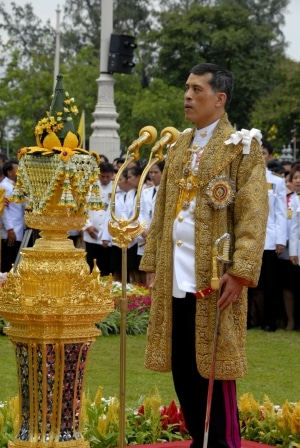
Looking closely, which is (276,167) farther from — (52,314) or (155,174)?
(52,314)

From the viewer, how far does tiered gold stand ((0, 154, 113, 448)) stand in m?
6.00

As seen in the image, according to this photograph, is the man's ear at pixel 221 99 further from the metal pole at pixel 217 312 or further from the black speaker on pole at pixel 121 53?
the black speaker on pole at pixel 121 53

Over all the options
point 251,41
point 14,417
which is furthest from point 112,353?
point 251,41

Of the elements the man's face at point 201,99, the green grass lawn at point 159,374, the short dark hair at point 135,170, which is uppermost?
the man's face at point 201,99

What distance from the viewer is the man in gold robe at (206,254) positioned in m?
5.84

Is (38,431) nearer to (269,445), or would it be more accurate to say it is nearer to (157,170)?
(269,445)

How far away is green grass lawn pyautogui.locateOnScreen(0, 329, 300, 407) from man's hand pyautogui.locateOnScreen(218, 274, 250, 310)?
→ 8.81 feet

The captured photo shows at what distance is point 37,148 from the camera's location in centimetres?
610

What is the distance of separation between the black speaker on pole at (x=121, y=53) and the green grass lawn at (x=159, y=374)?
11.6 metres

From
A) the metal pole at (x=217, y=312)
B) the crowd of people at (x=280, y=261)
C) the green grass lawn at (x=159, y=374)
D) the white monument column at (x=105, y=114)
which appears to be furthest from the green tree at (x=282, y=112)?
the metal pole at (x=217, y=312)

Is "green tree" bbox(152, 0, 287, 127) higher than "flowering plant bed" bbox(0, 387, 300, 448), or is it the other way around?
"green tree" bbox(152, 0, 287, 127)

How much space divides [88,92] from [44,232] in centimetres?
4091

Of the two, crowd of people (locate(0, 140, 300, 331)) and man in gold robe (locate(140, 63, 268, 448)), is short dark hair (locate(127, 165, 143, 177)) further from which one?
man in gold robe (locate(140, 63, 268, 448))

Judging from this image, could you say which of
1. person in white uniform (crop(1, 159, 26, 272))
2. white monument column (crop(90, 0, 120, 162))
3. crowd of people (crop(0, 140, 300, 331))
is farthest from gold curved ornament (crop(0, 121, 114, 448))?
white monument column (crop(90, 0, 120, 162))
